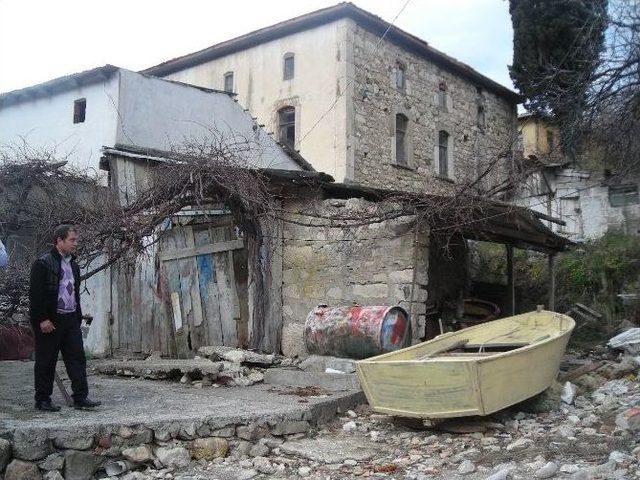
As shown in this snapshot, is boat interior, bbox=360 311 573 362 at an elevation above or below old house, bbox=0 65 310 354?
below

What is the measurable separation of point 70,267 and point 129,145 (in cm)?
728

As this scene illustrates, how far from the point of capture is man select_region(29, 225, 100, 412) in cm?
510

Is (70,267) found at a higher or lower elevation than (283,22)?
lower

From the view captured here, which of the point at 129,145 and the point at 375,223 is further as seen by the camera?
the point at 129,145

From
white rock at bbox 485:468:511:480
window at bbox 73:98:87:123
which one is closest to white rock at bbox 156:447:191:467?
white rock at bbox 485:468:511:480

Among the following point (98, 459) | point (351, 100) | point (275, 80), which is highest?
point (275, 80)

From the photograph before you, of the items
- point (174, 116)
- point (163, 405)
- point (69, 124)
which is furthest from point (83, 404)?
point (69, 124)

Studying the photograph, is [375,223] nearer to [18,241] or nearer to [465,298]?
[465,298]

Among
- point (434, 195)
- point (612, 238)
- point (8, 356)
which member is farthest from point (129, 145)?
point (612, 238)

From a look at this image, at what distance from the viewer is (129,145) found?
40.1 ft

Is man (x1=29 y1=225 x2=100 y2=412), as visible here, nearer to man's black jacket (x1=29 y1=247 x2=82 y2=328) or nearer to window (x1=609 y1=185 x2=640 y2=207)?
man's black jacket (x1=29 y1=247 x2=82 y2=328)

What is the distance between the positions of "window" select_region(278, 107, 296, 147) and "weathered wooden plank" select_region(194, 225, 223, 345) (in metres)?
9.21

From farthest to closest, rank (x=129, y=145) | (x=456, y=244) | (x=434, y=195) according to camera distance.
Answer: (x=129, y=145), (x=456, y=244), (x=434, y=195)

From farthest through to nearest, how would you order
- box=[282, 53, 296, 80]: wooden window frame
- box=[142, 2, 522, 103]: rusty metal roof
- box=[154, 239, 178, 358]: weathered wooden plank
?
box=[282, 53, 296, 80]: wooden window frame < box=[142, 2, 522, 103]: rusty metal roof < box=[154, 239, 178, 358]: weathered wooden plank
